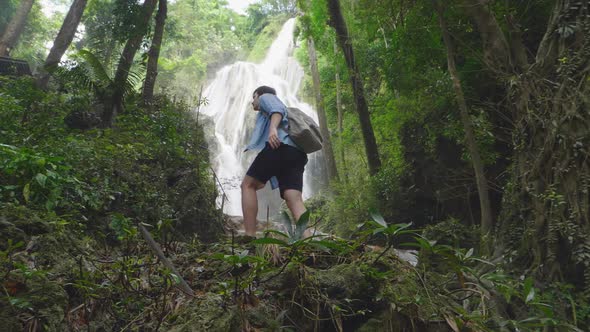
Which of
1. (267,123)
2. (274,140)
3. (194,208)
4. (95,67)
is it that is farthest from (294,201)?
(95,67)

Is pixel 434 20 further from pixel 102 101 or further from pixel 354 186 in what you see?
pixel 102 101

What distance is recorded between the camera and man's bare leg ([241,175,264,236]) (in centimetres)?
330

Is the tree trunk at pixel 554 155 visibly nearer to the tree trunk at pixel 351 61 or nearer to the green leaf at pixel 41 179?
the green leaf at pixel 41 179

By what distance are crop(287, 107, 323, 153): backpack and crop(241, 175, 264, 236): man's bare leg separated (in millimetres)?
464

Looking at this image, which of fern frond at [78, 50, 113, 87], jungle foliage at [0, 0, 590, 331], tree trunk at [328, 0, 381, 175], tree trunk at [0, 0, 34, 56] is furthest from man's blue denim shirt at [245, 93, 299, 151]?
tree trunk at [0, 0, 34, 56]

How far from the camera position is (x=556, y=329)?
8.67ft

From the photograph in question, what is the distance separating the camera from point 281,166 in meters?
3.39

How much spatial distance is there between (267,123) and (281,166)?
0.39m

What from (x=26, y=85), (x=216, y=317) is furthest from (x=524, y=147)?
(x=26, y=85)

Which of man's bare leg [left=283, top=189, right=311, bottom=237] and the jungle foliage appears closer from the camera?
the jungle foliage

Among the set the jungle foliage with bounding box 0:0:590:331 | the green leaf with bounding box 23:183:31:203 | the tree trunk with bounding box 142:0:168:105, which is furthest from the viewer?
the tree trunk with bounding box 142:0:168:105

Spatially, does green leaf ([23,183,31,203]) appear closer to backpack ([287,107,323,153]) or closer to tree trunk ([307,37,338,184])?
backpack ([287,107,323,153])

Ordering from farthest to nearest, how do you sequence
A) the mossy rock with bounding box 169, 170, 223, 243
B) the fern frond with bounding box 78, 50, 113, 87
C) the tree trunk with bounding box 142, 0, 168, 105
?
the tree trunk with bounding box 142, 0, 168, 105
the fern frond with bounding box 78, 50, 113, 87
the mossy rock with bounding box 169, 170, 223, 243

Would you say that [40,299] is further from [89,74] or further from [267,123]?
[89,74]
